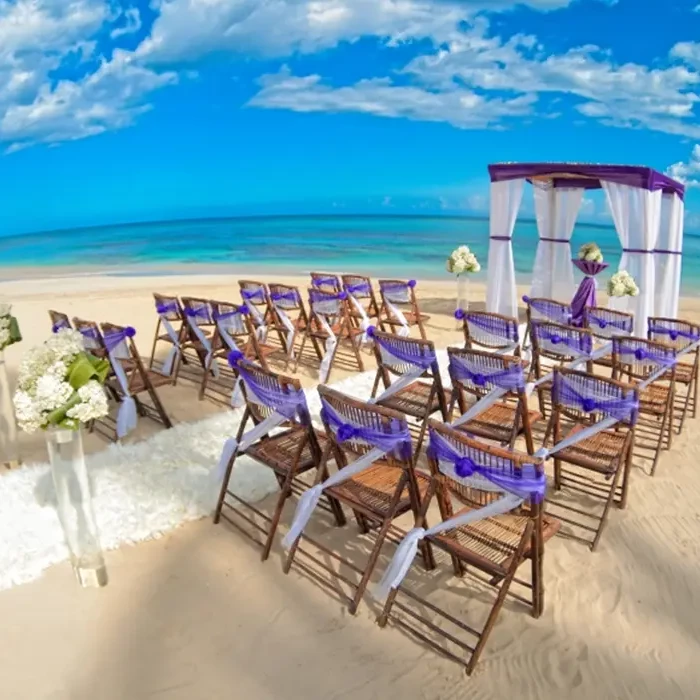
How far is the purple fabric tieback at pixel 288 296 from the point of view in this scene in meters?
6.85

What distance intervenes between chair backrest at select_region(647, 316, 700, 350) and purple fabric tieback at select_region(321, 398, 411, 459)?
10.8ft

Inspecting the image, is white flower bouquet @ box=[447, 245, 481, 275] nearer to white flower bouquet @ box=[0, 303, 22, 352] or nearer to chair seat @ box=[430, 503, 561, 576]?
white flower bouquet @ box=[0, 303, 22, 352]

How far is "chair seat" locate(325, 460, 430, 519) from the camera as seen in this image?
2926 millimetres

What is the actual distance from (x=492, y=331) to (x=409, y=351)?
3.78 ft

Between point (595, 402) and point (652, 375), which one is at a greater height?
point (595, 402)

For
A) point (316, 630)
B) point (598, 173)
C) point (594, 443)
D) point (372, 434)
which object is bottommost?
point (316, 630)

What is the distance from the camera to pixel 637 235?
7914mm

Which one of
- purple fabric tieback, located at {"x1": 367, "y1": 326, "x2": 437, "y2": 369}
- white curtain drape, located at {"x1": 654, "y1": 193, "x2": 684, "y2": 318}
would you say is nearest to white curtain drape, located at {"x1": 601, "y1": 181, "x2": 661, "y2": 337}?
white curtain drape, located at {"x1": 654, "y1": 193, "x2": 684, "y2": 318}

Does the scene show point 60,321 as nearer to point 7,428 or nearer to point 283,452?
point 7,428

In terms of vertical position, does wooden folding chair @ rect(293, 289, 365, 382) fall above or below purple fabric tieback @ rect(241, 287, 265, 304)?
below

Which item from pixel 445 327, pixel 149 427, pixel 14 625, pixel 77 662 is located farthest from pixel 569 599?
pixel 445 327

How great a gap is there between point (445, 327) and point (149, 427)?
5.25 metres

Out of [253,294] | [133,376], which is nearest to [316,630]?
[133,376]

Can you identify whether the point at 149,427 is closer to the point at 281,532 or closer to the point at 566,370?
the point at 281,532
